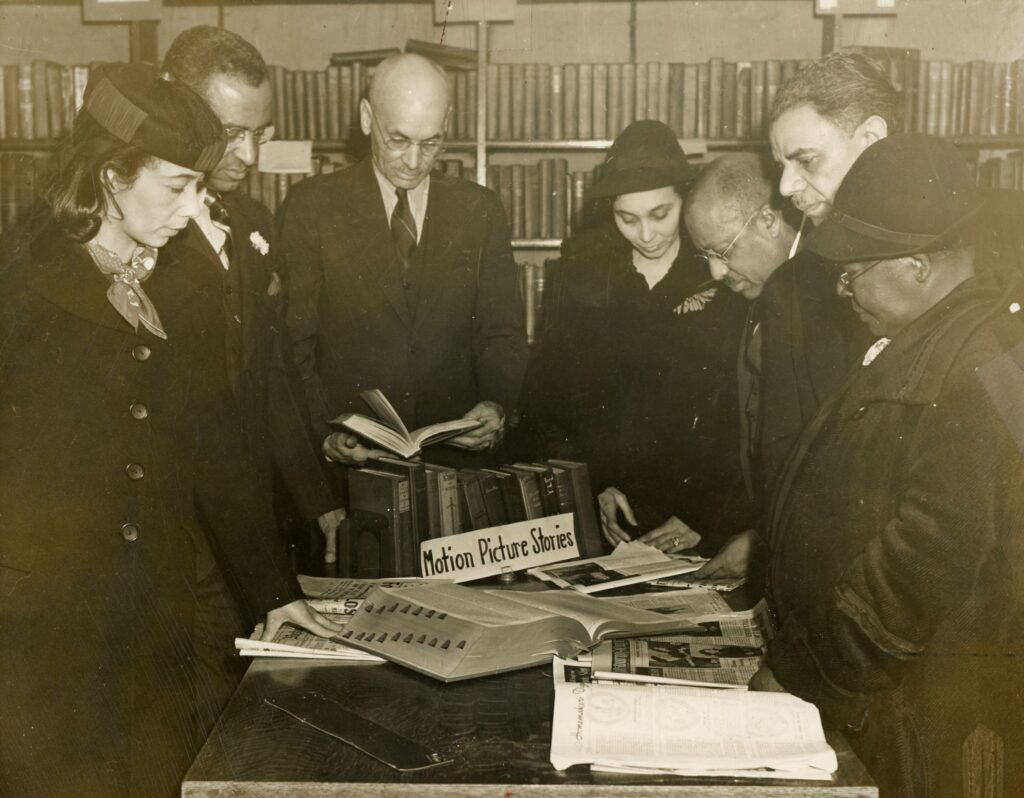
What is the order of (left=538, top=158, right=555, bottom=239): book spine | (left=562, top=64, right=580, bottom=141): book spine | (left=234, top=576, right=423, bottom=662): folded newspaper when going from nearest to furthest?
(left=234, top=576, right=423, bottom=662): folded newspaper, (left=562, top=64, right=580, bottom=141): book spine, (left=538, top=158, right=555, bottom=239): book spine

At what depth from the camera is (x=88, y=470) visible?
5.33ft

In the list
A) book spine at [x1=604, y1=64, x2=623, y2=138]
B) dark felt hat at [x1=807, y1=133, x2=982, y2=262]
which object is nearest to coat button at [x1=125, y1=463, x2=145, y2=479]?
dark felt hat at [x1=807, y1=133, x2=982, y2=262]

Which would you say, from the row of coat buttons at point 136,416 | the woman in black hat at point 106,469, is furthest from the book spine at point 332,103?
the row of coat buttons at point 136,416

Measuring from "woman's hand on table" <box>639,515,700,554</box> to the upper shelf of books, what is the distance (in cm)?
97

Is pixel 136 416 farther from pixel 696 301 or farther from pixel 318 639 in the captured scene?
pixel 696 301

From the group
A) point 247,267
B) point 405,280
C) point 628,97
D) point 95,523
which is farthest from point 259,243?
point 628,97

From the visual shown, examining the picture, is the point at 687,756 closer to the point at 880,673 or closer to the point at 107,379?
the point at 880,673

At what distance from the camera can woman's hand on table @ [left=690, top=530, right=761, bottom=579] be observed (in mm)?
1908

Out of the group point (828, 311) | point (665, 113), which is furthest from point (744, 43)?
point (828, 311)

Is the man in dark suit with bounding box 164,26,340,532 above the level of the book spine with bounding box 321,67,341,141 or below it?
below

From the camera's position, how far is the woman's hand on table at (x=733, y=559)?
1908mm

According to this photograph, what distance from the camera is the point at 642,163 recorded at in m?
2.44

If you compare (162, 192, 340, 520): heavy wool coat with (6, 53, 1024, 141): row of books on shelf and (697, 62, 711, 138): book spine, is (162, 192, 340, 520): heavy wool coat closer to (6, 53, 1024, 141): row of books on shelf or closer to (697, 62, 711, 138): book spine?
(6, 53, 1024, 141): row of books on shelf

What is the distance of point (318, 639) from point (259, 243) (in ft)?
3.40
